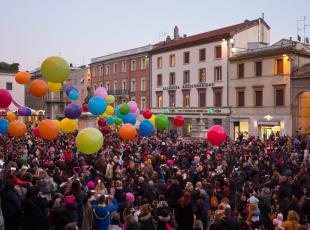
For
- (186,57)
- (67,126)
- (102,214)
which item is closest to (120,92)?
(186,57)

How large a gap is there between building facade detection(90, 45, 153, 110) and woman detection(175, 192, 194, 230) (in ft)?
125

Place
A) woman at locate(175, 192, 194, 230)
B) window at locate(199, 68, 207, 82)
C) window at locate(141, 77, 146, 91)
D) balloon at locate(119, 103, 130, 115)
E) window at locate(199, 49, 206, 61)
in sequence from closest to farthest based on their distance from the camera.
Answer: woman at locate(175, 192, 194, 230) → balloon at locate(119, 103, 130, 115) → window at locate(199, 49, 206, 61) → window at locate(199, 68, 207, 82) → window at locate(141, 77, 146, 91)

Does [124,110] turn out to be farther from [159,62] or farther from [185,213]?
[159,62]

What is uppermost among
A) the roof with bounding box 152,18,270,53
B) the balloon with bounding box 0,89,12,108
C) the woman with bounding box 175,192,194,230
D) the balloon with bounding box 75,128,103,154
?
the roof with bounding box 152,18,270,53

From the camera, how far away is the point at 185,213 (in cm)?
850

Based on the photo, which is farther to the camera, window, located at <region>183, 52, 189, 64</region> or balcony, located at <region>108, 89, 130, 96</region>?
balcony, located at <region>108, 89, 130, 96</region>

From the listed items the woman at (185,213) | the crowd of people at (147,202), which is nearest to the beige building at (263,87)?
the crowd of people at (147,202)

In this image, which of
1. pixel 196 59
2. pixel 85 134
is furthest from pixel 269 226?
pixel 196 59

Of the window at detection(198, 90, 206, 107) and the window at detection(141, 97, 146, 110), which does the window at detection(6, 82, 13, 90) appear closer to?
the window at detection(141, 97, 146, 110)

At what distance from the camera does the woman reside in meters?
8.42

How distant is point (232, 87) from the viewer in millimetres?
36312

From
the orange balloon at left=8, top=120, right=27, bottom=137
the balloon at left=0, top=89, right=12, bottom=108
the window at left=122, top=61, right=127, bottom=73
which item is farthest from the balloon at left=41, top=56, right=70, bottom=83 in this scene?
the window at left=122, top=61, right=127, bottom=73

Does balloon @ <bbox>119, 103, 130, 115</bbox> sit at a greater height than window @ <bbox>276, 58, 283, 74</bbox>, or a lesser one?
lesser

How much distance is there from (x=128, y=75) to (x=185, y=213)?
41.1 metres
